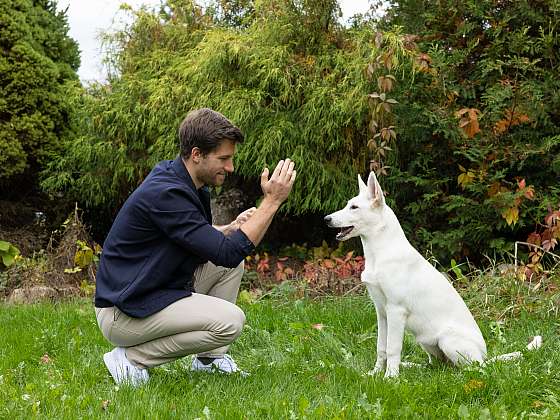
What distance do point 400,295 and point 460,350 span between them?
464 millimetres

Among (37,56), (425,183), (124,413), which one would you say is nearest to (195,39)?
(37,56)

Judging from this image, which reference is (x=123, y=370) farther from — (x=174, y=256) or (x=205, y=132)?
(x=205, y=132)

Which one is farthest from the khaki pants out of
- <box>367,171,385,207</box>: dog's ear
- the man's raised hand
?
<box>367,171,385,207</box>: dog's ear

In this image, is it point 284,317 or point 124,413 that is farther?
point 284,317

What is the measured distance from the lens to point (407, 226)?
7.25m

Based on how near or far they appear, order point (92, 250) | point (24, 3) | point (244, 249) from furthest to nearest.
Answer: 1. point (24, 3)
2. point (92, 250)
3. point (244, 249)

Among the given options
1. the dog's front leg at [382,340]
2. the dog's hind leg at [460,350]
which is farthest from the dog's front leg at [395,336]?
the dog's hind leg at [460,350]

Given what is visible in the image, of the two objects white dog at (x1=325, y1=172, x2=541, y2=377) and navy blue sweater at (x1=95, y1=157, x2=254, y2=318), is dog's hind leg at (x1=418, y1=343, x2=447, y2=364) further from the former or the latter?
navy blue sweater at (x1=95, y1=157, x2=254, y2=318)

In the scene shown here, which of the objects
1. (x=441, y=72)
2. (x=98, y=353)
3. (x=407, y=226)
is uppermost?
(x=441, y=72)

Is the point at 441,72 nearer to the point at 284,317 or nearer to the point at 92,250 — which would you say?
the point at 284,317

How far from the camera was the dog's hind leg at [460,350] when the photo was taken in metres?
3.91

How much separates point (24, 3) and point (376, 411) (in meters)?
7.60

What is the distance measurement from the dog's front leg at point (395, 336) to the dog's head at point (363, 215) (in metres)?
0.49

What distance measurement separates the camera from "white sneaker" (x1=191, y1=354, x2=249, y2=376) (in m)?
4.07
